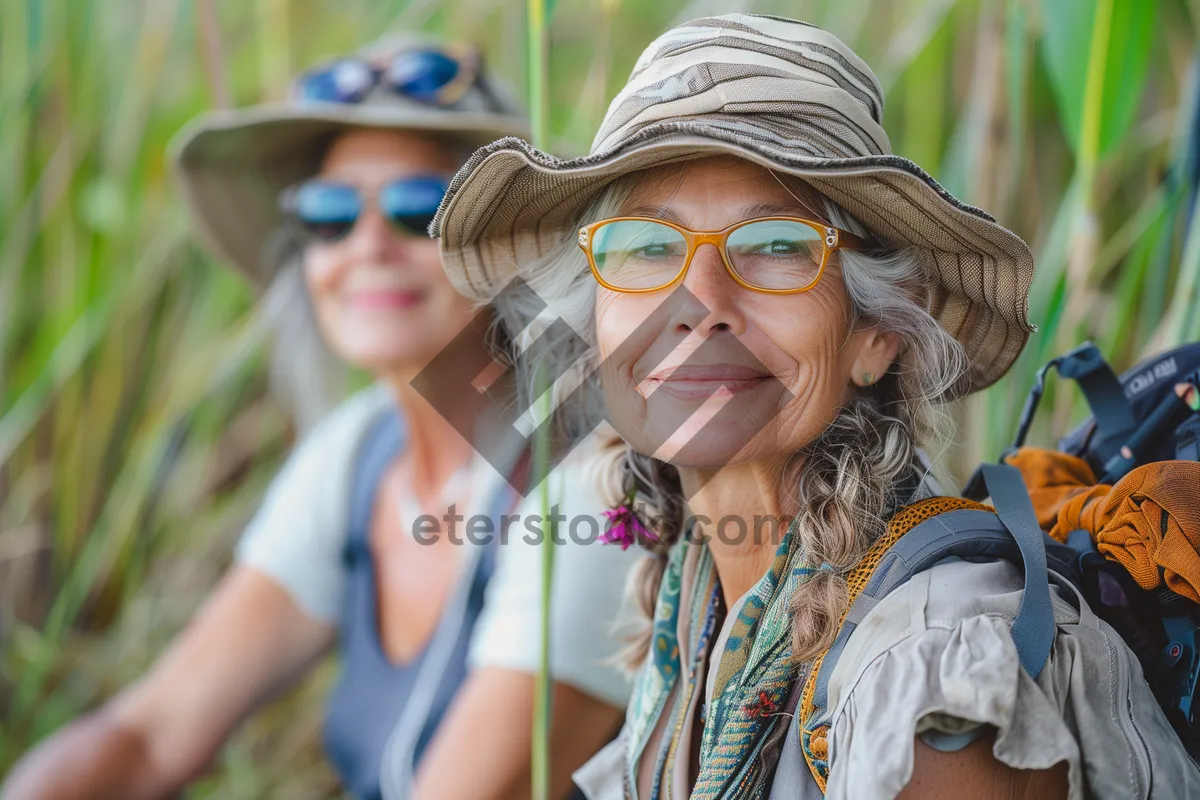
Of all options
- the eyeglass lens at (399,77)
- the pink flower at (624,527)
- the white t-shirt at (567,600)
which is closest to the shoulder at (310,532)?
the white t-shirt at (567,600)

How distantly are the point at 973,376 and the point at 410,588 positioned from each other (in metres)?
1.09

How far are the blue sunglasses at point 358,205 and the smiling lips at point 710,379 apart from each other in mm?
910

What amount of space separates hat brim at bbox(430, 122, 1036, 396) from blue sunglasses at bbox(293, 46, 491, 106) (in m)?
0.79

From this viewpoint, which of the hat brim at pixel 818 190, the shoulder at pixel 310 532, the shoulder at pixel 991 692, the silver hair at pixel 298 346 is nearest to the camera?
the shoulder at pixel 991 692

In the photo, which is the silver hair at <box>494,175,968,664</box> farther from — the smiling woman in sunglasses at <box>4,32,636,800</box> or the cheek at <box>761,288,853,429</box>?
the smiling woman in sunglasses at <box>4,32,636,800</box>

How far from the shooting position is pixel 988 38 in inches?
58.3

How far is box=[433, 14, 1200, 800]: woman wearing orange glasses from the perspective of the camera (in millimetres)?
735

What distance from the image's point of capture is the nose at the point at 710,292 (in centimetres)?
86

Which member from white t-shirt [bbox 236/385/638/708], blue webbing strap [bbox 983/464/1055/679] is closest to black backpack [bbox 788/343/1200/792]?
blue webbing strap [bbox 983/464/1055/679]

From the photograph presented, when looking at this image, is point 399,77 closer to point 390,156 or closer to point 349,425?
point 390,156

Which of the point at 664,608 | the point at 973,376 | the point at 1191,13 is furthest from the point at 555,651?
the point at 1191,13

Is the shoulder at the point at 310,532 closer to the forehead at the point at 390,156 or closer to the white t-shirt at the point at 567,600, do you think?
the white t-shirt at the point at 567,600

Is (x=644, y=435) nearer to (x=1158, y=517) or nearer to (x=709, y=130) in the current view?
(x=709, y=130)

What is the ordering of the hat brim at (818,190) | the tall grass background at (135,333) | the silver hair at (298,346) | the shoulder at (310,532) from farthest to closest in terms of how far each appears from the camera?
the tall grass background at (135,333), the silver hair at (298,346), the shoulder at (310,532), the hat brim at (818,190)
